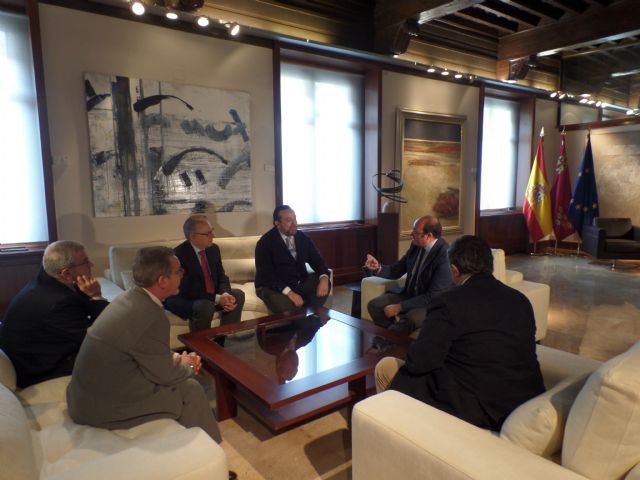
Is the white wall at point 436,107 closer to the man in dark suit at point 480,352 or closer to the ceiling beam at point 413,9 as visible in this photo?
the ceiling beam at point 413,9

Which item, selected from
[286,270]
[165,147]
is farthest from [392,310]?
[165,147]

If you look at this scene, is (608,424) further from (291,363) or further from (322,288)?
(322,288)

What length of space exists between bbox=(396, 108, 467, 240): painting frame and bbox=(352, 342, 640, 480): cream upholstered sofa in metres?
4.78

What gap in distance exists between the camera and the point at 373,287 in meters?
3.46

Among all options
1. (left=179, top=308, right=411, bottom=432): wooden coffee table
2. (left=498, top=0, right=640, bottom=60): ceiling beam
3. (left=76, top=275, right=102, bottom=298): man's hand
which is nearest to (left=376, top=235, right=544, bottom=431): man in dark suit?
(left=179, top=308, right=411, bottom=432): wooden coffee table

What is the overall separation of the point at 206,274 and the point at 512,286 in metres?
2.38

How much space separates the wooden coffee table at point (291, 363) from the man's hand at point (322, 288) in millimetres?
667

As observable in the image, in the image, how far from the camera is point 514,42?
6.46m

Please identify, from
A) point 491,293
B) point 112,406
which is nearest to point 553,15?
point 491,293

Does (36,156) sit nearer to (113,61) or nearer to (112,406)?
(113,61)

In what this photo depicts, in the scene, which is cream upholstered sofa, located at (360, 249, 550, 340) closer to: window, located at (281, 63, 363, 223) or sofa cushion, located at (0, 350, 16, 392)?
window, located at (281, 63, 363, 223)

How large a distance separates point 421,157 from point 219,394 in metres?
4.73

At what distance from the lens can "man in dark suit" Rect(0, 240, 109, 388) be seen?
1909 millimetres

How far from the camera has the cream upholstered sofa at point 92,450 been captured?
1147 mm
